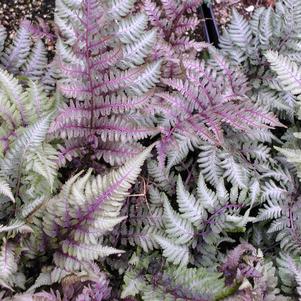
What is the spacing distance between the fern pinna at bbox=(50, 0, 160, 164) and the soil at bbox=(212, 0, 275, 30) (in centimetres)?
79

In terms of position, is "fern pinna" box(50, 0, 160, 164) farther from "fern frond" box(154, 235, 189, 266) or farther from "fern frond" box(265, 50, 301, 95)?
"fern frond" box(265, 50, 301, 95)

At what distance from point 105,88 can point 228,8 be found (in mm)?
1244

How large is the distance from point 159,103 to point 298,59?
30.0 inches

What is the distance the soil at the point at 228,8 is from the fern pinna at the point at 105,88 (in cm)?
79

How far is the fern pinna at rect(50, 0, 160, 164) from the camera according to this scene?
1705 mm

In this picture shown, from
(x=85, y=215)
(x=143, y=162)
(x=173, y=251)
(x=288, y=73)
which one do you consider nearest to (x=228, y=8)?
(x=288, y=73)

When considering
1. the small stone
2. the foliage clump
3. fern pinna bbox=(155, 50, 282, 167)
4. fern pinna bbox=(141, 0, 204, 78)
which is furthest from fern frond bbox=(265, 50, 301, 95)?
the small stone

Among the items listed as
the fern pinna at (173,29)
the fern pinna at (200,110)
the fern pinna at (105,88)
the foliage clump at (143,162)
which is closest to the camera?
the foliage clump at (143,162)

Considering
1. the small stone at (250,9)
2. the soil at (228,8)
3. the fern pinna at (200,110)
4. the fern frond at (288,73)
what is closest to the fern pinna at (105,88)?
the fern pinna at (200,110)

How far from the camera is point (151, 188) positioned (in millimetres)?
1979

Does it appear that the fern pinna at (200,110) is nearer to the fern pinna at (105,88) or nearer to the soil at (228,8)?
the fern pinna at (105,88)

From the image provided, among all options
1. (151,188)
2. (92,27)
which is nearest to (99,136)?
(151,188)

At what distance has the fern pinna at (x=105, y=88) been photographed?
5.59 feet

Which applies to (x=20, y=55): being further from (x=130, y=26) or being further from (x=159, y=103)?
(x=159, y=103)
